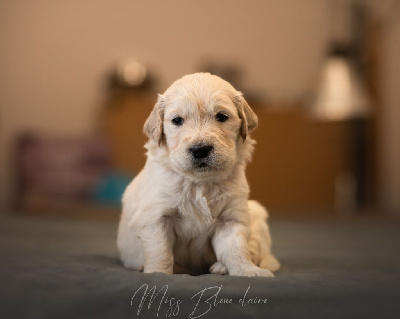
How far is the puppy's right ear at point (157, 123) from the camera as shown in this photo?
2316 millimetres

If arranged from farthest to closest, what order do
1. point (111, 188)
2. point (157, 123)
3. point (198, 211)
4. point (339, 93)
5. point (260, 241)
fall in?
point (339, 93)
point (111, 188)
point (260, 241)
point (157, 123)
point (198, 211)

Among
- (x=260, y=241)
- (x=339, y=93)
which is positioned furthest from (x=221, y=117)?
(x=339, y=93)

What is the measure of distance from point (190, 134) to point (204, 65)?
700 centimetres

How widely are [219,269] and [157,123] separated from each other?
2.24 feet

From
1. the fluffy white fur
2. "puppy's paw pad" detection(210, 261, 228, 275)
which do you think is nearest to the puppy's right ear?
the fluffy white fur

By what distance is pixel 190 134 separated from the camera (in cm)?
217

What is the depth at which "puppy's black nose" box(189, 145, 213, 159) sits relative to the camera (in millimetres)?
2084

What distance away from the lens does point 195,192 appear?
219 centimetres

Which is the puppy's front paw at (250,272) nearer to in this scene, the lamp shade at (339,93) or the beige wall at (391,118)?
the lamp shade at (339,93)

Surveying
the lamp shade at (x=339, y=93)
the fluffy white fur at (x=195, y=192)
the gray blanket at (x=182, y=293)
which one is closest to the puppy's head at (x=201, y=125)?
the fluffy white fur at (x=195, y=192)

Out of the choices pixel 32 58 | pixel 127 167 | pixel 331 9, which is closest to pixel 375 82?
pixel 331 9

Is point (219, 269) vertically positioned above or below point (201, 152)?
below

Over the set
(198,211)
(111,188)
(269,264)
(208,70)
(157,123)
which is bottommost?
(111,188)

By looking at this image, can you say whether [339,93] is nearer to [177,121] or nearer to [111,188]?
[111,188]
